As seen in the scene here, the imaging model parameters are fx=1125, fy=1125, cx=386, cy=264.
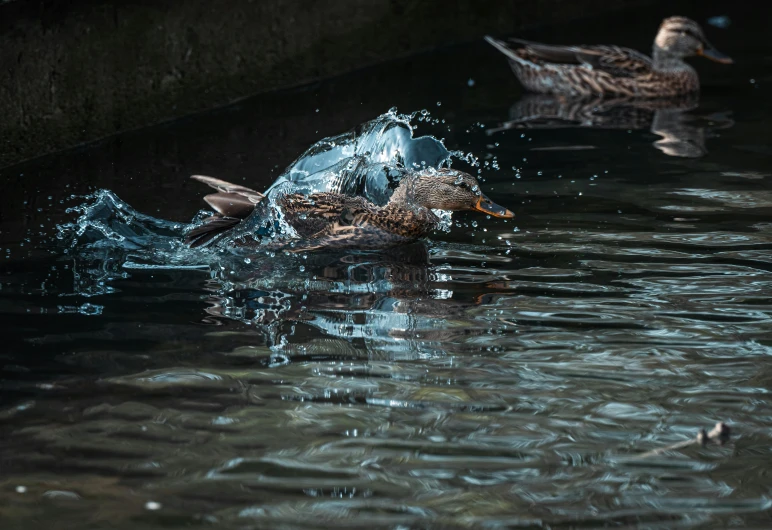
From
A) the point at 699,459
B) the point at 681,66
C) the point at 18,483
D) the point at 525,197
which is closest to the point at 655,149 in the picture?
the point at 525,197

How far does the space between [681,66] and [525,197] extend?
4156 mm

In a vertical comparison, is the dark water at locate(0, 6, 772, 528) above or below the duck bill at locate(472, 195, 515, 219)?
below

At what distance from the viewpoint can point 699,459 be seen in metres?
3.88

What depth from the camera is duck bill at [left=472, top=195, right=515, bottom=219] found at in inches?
259

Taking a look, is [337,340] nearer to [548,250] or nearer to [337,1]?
[548,250]

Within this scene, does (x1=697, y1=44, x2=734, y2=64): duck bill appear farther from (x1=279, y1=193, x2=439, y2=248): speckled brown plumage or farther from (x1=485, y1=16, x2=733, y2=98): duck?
(x1=279, y1=193, x2=439, y2=248): speckled brown plumage

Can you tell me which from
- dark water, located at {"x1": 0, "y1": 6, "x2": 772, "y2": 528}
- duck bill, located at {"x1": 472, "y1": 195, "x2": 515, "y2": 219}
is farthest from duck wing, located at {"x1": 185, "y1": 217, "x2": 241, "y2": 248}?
duck bill, located at {"x1": 472, "y1": 195, "x2": 515, "y2": 219}

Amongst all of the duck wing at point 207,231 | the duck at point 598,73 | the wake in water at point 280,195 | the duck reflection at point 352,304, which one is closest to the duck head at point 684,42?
the duck at point 598,73

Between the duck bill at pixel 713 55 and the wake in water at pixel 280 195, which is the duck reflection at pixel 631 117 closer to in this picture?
the duck bill at pixel 713 55

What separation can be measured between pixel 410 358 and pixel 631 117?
19.1ft

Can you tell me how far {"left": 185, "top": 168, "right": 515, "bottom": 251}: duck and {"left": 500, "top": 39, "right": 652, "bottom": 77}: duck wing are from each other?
4409 mm

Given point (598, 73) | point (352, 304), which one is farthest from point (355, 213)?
point (598, 73)

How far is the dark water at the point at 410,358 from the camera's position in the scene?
3693 mm

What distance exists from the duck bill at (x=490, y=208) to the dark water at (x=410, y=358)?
159 millimetres
